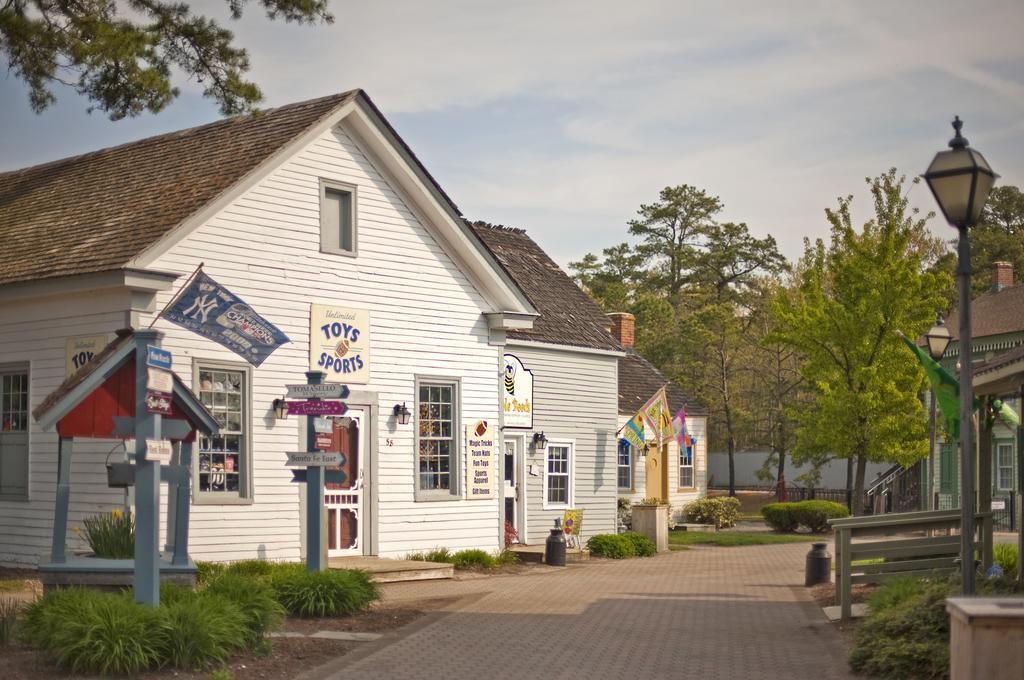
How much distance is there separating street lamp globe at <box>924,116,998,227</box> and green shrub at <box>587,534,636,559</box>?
1696cm

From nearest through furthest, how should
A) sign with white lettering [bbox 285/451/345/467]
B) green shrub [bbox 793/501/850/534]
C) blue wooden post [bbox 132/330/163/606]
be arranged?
blue wooden post [bbox 132/330/163/606], sign with white lettering [bbox 285/451/345/467], green shrub [bbox 793/501/850/534]

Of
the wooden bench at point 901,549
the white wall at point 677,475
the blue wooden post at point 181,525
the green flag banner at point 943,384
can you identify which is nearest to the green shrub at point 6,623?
the blue wooden post at point 181,525

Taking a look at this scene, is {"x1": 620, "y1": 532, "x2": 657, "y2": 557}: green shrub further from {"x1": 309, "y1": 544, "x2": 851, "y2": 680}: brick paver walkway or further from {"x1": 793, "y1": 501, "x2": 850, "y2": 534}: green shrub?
{"x1": 793, "y1": 501, "x2": 850, "y2": 534}: green shrub

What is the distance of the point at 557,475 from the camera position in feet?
91.0

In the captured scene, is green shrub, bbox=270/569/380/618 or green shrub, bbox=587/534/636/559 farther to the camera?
green shrub, bbox=587/534/636/559

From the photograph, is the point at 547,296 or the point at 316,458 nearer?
the point at 316,458

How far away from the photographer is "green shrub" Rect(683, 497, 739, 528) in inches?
1471

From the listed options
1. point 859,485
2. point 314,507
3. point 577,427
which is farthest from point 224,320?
point 859,485

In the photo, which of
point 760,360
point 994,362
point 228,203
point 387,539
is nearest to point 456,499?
point 387,539

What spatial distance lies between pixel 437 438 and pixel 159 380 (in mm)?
10685

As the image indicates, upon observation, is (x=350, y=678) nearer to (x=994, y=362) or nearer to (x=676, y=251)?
(x=994, y=362)

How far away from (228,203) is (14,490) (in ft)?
17.7

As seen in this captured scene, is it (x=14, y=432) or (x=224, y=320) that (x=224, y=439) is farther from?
(x=14, y=432)

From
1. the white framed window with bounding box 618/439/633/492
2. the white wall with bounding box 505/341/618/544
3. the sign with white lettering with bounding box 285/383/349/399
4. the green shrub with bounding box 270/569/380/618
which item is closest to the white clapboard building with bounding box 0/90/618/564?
the sign with white lettering with bounding box 285/383/349/399
